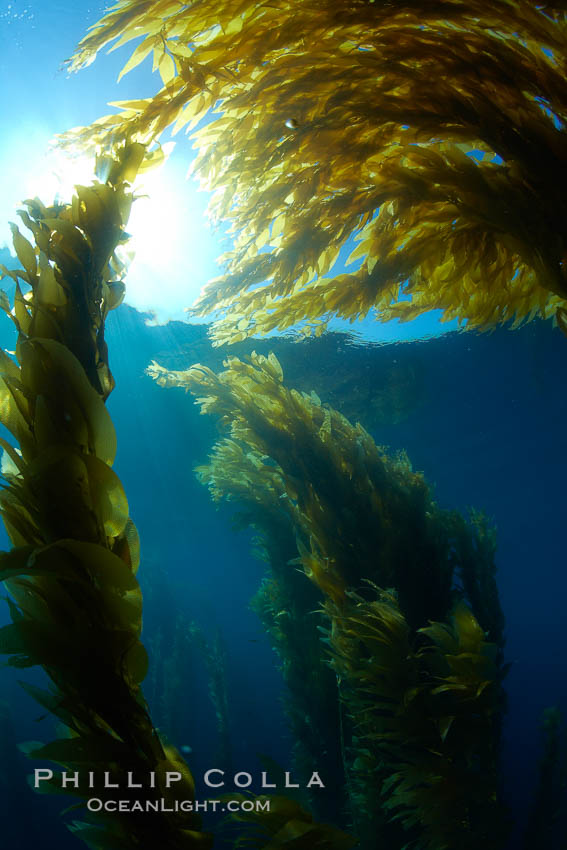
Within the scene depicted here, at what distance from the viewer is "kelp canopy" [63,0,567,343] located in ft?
4.31

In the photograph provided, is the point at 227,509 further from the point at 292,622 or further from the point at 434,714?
the point at 434,714

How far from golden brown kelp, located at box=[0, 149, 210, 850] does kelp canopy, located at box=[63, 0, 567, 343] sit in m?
0.93

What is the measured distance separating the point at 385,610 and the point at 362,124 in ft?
9.07

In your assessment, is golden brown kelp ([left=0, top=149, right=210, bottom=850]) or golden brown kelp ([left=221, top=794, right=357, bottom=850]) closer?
golden brown kelp ([left=0, top=149, right=210, bottom=850])

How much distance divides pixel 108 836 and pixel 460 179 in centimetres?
212

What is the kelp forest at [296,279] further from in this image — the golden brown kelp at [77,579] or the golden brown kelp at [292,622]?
the golden brown kelp at [292,622]

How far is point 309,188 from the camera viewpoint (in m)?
1.62

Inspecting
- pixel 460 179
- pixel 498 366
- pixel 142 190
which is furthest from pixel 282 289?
pixel 498 366

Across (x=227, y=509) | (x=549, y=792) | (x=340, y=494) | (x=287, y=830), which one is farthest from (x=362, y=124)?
(x=227, y=509)

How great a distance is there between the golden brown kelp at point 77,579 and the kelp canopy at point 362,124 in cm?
93

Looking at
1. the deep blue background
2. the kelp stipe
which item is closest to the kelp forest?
the deep blue background

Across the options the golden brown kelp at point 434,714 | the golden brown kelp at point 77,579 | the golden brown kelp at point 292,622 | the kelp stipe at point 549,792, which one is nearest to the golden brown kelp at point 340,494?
the golden brown kelp at point 434,714

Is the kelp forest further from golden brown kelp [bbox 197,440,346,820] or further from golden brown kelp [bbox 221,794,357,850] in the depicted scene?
golden brown kelp [bbox 197,440,346,820]

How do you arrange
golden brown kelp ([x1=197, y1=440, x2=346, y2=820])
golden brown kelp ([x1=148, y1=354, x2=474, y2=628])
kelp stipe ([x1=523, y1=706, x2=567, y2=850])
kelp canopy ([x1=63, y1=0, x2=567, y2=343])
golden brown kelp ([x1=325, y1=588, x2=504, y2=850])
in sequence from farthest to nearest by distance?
1. kelp stipe ([x1=523, y1=706, x2=567, y2=850])
2. golden brown kelp ([x1=197, y1=440, x2=346, y2=820])
3. golden brown kelp ([x1=148, y1=354, x2=474, y2=628])
4. golden brown kelp ([x1=325, y1=588, x2=504, y2=850])
5. kelp canopy ([x1=63, y1=0, x2=567, y2=343])
